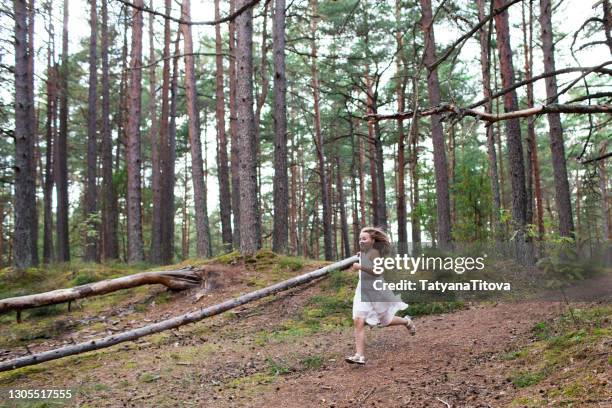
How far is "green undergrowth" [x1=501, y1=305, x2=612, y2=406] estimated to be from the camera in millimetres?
3572

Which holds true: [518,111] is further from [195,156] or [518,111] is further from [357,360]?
[195,156]

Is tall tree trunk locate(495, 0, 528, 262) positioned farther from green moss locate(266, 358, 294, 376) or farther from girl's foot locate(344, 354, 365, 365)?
green moss locate(266, 358, 294, 376)

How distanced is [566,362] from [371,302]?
2165 millimetres

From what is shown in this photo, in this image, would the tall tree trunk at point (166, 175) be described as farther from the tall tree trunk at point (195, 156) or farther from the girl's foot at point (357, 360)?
the girl's foot at point (357, 360)

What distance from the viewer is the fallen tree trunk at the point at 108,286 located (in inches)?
325

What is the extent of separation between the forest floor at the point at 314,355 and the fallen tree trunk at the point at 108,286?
0.34 meters

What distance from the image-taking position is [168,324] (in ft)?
24.2

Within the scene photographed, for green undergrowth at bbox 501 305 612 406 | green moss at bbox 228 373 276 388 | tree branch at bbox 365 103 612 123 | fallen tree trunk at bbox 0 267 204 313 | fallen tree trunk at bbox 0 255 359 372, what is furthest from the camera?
fallen tree trunk at bbox 0 267 204 313

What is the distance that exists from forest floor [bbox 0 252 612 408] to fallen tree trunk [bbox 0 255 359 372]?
0.23m

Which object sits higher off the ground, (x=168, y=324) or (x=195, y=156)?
(x=195, y=156)

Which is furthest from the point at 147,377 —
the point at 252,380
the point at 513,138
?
the point at 513,138

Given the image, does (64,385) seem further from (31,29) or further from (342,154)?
(342,154)

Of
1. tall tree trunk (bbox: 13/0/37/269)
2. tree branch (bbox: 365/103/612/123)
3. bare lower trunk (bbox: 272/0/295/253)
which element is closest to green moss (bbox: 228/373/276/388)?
tree branch (bbox: 365/103/612/123)

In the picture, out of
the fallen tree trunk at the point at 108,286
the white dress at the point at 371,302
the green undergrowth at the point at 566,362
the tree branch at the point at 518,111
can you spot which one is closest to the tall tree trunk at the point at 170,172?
the fallen tree trunk at the point at 108,286
